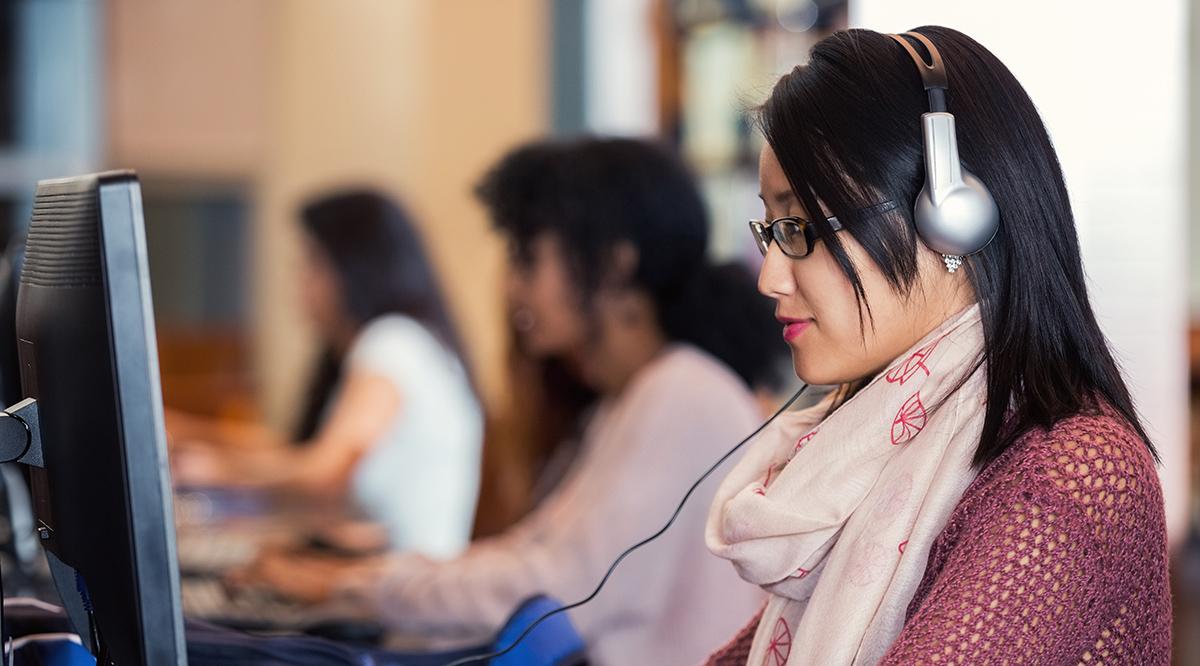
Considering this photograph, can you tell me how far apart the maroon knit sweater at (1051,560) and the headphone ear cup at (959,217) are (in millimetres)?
135

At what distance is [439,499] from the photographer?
9.43 feet

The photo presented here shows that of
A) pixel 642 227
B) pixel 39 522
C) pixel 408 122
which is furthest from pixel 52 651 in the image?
pixel 408 122

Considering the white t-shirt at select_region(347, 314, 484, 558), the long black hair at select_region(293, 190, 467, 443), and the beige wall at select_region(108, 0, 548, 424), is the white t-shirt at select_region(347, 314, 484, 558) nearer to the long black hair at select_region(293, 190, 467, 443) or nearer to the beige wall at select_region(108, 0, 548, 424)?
the long black hair at select_region(293, 190, 467, 443)

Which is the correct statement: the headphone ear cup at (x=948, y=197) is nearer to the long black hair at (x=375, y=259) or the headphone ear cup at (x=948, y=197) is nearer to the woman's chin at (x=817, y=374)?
the woman's chin at (x=817, y=374)

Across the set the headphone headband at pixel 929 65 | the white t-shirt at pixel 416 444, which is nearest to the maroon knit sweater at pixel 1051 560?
the headphone headband at pixel 929 65

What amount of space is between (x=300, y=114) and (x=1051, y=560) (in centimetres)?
483

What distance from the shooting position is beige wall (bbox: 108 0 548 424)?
13.7ft

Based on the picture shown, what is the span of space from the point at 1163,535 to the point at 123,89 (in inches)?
194

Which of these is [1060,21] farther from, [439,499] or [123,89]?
[123,89]

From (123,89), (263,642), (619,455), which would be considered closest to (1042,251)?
(263,642)

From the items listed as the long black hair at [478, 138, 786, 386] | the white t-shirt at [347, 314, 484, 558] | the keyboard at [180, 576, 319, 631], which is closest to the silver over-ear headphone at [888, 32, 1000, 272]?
the long black hair at [478, 138, 786, 386]

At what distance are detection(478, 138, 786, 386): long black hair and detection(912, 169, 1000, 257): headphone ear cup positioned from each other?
914 mm

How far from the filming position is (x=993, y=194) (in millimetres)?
924

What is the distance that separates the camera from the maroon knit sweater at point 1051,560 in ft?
2.68
